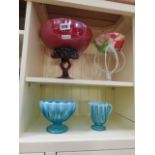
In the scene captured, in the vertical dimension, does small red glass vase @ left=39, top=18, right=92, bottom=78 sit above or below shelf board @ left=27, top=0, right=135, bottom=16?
below

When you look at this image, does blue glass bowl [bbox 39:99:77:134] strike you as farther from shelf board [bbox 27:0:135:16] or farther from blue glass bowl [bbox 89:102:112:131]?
shelf board [bbox 27:0:135:16]

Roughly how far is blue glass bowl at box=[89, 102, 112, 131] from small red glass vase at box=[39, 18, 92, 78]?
0.73 feet

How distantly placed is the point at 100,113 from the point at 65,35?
395mm

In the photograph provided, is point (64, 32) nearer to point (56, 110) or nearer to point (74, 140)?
point (56, 110)

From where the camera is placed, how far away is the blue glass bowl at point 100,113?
67 centimetres

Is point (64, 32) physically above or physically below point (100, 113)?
above

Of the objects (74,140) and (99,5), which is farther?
(99,5)

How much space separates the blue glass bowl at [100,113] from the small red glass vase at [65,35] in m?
0.22

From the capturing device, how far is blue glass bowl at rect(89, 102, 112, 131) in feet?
2.18

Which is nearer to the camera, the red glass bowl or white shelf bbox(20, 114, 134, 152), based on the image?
white shelf bbox(20, 114, 134, 152)

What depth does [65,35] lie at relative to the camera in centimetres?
66

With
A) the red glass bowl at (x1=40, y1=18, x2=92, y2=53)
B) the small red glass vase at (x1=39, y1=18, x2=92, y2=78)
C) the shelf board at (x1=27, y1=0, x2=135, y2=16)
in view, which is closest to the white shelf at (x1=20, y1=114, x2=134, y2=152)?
the small red glass vase at (x1=39, y1=18, x2=92, y2=78)

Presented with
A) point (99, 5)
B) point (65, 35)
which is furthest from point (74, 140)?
point (99, 5)

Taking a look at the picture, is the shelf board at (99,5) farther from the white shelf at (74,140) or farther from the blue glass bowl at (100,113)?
the white shelf at (74,140)
